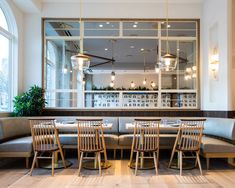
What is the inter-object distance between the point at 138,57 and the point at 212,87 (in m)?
7.50

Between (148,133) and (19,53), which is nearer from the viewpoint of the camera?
(148,133)

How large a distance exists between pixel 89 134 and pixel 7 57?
130 inches

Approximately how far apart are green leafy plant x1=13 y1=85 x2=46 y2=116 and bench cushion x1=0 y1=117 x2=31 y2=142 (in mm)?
346

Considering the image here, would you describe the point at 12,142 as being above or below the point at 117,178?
above

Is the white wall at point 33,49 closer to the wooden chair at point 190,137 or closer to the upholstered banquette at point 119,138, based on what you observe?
the upholstered banquette at point 119,138

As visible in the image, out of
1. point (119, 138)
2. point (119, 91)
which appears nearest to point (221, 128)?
point (119, 138)

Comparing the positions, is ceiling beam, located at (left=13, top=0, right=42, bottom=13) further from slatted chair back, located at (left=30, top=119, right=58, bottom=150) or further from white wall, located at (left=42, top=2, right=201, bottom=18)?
slatted chair back, located at (left=30, top=119, right=58, bottom=150)

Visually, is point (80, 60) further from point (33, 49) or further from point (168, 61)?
point (33, 49)

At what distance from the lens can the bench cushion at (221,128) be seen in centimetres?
475

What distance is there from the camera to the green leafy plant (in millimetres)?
6010

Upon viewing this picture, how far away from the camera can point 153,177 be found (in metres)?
4.16

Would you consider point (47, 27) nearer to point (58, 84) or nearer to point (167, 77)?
point (58, 84)

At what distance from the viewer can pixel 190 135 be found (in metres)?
4.61

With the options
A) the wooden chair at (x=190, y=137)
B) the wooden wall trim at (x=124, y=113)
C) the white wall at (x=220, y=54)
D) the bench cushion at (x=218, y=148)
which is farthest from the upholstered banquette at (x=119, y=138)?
the white wall at (x=220, y=54)
